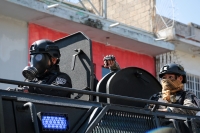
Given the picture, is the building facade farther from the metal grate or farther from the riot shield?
the metal grate

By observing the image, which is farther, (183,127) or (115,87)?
(115,87)

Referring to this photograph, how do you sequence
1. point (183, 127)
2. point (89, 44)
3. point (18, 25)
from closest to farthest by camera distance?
point (183, 127)
point (89, 44)
point (18, 25)

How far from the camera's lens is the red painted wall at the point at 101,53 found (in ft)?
41.6

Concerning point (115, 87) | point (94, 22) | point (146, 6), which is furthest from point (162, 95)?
point (146, 6)

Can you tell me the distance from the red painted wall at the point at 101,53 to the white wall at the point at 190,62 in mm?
1111

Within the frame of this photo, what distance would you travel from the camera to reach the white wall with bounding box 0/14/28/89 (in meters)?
11.8

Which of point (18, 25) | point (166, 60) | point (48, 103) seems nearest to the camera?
point (48, 103)

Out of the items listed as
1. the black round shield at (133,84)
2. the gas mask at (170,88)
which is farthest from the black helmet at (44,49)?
the gas mask at (170,88)

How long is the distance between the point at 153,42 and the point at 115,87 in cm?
894

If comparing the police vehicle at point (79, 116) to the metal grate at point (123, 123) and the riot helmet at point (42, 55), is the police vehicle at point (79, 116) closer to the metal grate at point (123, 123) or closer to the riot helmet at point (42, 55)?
the metal grate at point (123, 123)

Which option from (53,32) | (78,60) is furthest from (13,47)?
(78,60)

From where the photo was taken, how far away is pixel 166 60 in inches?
631

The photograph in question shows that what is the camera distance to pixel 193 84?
16391 millimetres

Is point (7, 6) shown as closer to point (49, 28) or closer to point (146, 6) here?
point (49, 28)
